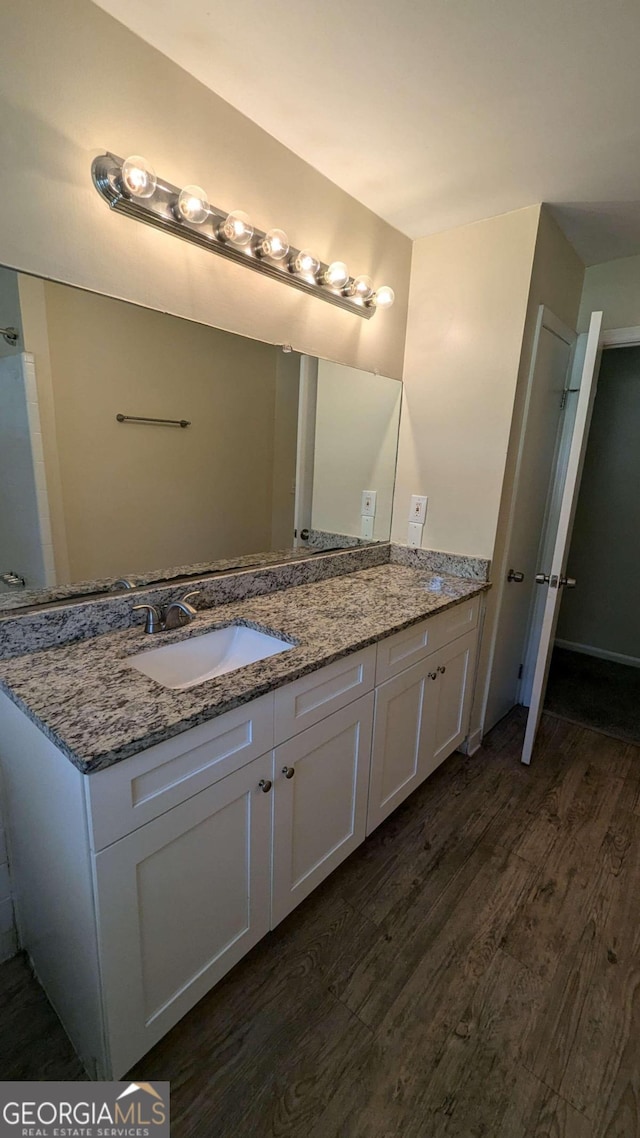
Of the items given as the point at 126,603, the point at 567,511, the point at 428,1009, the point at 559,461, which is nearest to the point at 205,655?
the point at 126,603

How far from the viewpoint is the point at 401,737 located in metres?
1.70

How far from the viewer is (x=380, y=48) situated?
1170 mm

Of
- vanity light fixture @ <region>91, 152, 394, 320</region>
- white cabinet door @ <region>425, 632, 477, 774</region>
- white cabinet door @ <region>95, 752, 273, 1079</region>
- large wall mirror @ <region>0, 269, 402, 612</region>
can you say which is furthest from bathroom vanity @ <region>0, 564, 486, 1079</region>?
vanity light fixture @ <region>91, 152, 394, 320</region>

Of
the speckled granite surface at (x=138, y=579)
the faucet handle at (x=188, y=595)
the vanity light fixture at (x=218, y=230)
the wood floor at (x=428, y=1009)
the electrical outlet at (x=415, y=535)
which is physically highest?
the vanity light fixture at (x=218, y=230)

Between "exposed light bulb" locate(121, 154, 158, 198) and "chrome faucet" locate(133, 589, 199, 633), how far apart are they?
1033mm

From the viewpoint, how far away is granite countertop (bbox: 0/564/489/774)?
87cm

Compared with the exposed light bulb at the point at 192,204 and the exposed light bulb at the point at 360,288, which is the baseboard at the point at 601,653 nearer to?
the exposed light bulb at the point at 360,288

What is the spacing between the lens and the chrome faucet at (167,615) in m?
1.35

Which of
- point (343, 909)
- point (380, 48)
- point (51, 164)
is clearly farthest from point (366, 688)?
point (380, 48)

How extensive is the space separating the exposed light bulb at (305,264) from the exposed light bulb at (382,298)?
1.10 feet

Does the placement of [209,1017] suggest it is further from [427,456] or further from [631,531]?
[631,531]

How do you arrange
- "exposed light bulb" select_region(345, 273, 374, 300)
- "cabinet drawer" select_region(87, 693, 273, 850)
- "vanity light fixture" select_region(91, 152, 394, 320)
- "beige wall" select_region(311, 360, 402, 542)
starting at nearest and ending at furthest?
1. "cabinet drawer" select_region(87, 693, 273, 850)
2. "vanity light fixture" select_region(91, 152, 394, 320)
3. "exposed light bulb" select_region(345, 273, 374, 300)
4. "beige wall" select_region(311, 360, 402, 542)

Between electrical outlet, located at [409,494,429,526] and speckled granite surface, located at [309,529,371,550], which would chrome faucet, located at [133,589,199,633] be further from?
electrical outlet, located at [409,494,429,526]

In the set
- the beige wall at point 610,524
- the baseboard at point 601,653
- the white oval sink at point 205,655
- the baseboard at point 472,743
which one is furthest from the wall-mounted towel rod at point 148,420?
the baseboard at point 601,653
